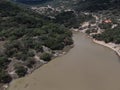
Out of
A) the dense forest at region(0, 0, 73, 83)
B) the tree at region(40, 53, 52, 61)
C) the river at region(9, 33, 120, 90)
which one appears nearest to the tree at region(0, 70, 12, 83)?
the dense forest at region(0, 0, 73, 83)

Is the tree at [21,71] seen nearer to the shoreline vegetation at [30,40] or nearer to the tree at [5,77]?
the shoreline vegetation at [30,40]

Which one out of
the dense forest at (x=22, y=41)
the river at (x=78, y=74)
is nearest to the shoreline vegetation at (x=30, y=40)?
the dense forest at (x=22, y=41)

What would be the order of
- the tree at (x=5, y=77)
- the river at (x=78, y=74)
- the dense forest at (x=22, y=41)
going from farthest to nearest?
the dense forest at (x=22, y=41) < the tree at (x=5, y=77) < the river at (x=78, y=74)

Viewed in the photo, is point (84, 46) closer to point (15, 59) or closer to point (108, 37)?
point (108, 37)

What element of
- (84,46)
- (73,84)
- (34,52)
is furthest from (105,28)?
(73,84)

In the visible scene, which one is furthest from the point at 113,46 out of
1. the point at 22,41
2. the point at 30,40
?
the point at 22,41

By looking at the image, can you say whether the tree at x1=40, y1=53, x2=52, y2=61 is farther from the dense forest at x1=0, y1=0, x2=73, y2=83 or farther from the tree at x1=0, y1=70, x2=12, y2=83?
the tree at x1=0, y1=70, x2=12, y2=83
